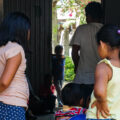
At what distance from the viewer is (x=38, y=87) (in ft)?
20.9

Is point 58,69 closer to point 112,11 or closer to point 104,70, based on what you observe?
point 112,11

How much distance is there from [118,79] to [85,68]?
1.75m

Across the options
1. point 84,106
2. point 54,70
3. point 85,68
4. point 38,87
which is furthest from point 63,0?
point 84,106

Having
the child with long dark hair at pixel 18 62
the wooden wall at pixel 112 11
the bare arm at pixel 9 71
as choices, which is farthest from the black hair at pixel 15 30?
the wooden wall at pixel 112 11

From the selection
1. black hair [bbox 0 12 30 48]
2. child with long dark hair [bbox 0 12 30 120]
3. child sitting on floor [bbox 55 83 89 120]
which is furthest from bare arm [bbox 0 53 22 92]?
child sitting on floor [bbox 55 83 89 120]

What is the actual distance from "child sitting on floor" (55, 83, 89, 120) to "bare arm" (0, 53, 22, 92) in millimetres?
730

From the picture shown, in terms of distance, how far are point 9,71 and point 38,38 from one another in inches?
151

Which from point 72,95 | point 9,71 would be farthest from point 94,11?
point 9,71

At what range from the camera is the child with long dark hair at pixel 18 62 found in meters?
2.52

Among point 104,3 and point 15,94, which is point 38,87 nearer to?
point 104,3

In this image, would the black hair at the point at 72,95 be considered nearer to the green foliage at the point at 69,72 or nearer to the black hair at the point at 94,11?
the black hair at the point at 94,11

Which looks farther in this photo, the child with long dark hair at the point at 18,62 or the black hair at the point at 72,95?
the black hair at the point at 72,95

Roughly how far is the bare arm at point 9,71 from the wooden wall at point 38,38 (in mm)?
3664

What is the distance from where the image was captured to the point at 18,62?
97.6 inches
